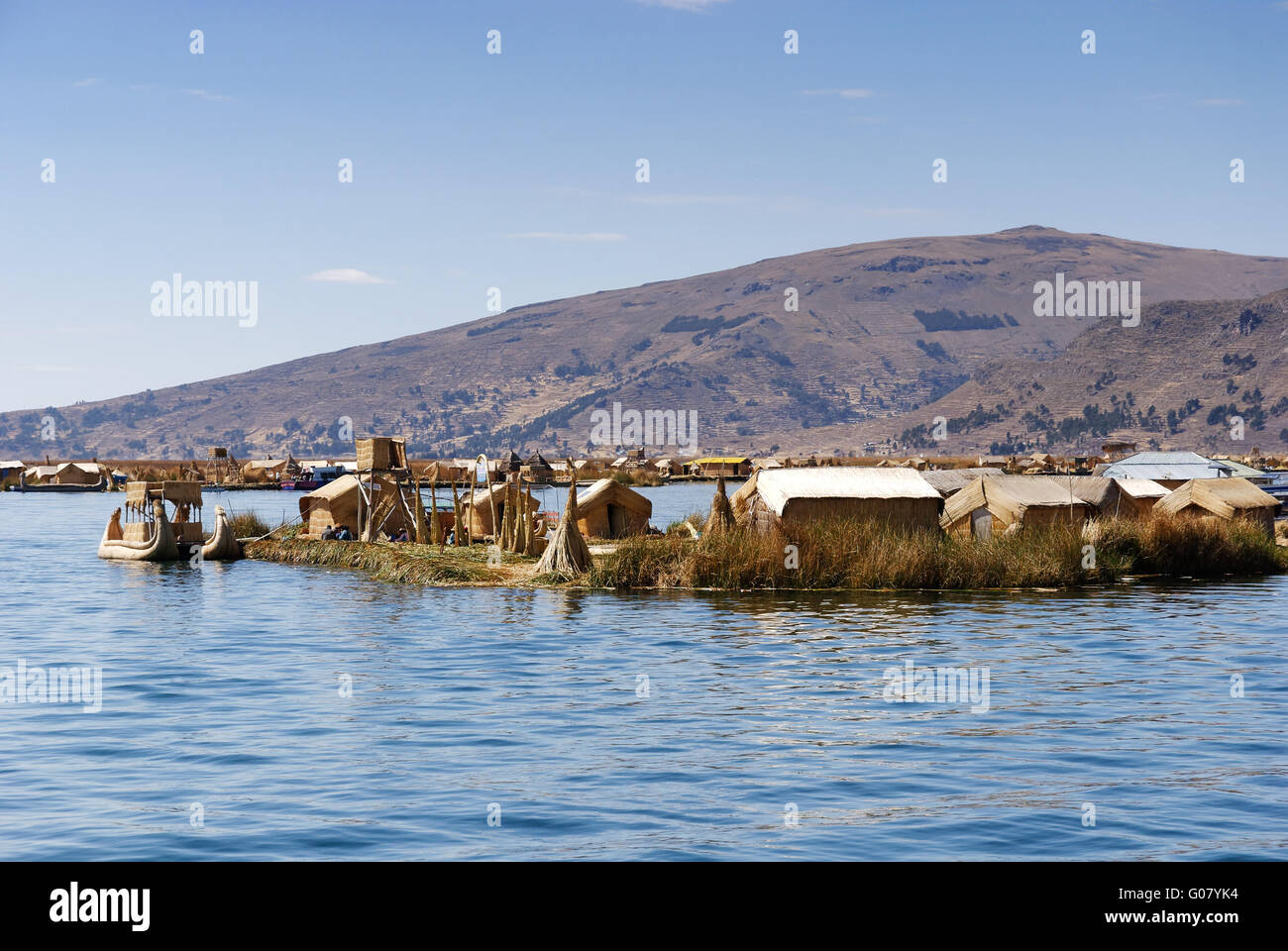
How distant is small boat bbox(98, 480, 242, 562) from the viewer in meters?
40.1

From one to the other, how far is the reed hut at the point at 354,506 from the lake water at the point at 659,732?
12346 mm

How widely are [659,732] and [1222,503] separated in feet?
82.5

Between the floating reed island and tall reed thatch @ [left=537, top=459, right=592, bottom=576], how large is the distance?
0.04 meters

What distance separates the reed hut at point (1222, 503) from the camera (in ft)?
113

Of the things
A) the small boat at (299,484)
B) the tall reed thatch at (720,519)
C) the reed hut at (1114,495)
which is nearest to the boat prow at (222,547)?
the tall reed thatch at (720,519)

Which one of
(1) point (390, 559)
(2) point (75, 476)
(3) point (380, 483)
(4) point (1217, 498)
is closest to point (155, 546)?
(3) point (380, 483)

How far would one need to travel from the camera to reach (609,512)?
39625 millimetres

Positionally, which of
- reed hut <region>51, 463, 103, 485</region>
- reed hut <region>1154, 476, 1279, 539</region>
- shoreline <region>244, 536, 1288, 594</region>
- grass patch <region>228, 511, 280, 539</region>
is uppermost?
reed hut <region>51, 463, 103, 485</region>

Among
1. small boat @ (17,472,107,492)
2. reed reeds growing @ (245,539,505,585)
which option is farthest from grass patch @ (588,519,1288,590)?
small boat @ (17,472,107,492)

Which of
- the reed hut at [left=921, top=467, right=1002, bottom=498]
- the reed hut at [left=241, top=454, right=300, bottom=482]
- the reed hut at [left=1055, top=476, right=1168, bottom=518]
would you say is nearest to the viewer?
the reed hut at [left=1055, top=476, right=1168, bottom=518]

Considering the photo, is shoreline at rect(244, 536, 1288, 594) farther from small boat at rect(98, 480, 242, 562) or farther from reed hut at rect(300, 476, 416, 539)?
small boat at rect(98, 480, 242, 562)
